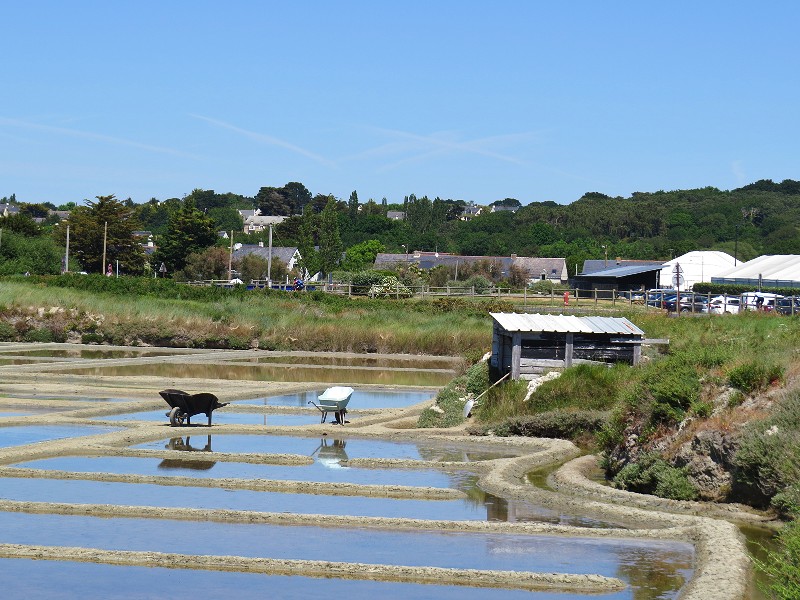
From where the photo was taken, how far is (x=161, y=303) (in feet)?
207

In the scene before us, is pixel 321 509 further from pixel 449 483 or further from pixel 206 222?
pixel 206 222

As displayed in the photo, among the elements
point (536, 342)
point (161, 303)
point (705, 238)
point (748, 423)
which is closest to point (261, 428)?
point (536, 342)

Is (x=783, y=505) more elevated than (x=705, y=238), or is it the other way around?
(x=705, y=238)

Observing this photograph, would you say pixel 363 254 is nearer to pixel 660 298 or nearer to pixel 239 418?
Answer: pixel 660 298

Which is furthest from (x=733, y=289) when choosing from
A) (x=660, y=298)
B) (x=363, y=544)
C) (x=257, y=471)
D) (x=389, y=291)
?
(x=363, y=544)

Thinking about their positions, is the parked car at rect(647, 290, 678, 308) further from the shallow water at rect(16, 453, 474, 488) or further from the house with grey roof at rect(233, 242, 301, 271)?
the house with grey roof at rect(233, 242, 301, 271)

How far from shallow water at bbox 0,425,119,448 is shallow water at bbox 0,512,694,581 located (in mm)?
7689

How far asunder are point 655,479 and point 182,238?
3312 inches

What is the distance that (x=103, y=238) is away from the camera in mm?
93750

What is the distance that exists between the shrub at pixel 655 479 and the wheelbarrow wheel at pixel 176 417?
1070 cm

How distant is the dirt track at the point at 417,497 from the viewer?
13133 mm

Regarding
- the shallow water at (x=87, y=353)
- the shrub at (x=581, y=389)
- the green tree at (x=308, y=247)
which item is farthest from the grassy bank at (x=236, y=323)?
the green tree at (x=308, y=247)

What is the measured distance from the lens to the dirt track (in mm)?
13133

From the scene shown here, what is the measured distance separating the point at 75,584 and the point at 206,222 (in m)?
90.0
